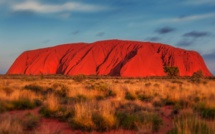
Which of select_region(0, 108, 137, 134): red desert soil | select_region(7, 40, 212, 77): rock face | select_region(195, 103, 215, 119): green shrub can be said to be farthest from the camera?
select_region(7, 40, 212, 77): rock face

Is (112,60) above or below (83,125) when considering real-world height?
above

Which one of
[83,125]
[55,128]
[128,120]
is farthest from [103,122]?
[55,128]

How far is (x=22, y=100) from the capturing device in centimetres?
1196

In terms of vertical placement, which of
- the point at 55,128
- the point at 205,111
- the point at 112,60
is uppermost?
the point at 112,60

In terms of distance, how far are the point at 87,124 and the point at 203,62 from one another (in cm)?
11258

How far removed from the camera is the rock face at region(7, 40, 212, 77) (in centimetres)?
9225

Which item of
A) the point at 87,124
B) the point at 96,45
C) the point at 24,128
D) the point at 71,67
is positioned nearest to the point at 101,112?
the point at 87,124

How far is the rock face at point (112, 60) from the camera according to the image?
92.2 m

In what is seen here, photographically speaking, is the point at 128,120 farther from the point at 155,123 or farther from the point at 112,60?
the point at 112,60

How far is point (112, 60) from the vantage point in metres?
96.8

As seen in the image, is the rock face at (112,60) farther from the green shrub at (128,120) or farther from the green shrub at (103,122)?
the green shrub at (103,122)

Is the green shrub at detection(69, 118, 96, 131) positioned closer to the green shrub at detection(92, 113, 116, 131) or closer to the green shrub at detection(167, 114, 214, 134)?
the green shrub at detection(92, 113, 116, 131)

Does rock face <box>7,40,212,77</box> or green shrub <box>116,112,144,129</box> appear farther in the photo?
rock face <box>7,40,212,77</box>

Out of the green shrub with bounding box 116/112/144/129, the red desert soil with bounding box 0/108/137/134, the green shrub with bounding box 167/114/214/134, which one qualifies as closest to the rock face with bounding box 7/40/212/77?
the red desert soil with bounding box 0/108/137/134
